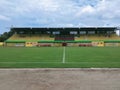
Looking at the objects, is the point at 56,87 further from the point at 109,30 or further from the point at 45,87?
the point at 109,30

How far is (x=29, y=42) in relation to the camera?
8025 cm

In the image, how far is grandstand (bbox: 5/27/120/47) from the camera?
260ft

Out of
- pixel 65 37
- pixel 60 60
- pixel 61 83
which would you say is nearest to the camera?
pixel 61 83

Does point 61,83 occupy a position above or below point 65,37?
below

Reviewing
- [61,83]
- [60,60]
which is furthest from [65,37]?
[61,83]

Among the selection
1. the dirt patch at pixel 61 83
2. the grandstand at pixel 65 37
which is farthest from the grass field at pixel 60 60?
the grandstand at pixel 65 37

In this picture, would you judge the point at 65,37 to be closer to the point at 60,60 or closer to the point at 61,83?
the point at 60,60

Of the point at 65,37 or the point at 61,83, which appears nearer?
the point at 61,83

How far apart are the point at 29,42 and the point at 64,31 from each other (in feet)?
46.1

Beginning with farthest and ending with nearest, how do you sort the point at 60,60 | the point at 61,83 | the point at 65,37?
the point at 65,37
the point at 60,60
the point at 61,83

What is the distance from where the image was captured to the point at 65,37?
84625 millimetres

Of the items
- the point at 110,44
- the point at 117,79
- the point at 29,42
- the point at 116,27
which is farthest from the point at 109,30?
the point at 117,79

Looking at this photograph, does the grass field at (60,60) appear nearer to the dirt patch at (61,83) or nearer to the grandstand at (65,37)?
the dirt patch at (61,83)

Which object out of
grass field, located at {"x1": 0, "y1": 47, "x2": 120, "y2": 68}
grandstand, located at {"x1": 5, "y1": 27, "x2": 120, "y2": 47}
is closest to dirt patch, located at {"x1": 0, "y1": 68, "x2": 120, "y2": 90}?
grass field, located at {"x1": 0, "y1": 47, "x2": 120, "y2": 68}
